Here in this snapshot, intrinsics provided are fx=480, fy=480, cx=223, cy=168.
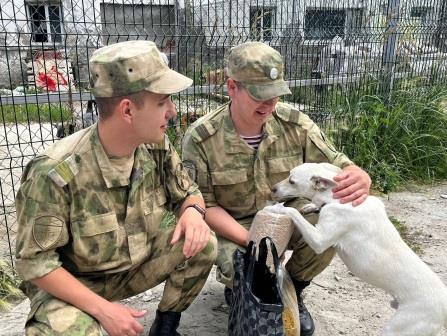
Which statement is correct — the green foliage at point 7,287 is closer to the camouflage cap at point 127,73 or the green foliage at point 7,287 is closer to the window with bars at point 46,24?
the window with bars at point 46,24

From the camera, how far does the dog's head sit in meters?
2.50

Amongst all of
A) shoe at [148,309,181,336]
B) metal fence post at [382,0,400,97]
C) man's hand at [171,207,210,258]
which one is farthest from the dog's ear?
metal fence post at [382,0,400,97]

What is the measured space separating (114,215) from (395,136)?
13.7 ft

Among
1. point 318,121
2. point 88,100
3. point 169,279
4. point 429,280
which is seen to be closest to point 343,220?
point 429,280

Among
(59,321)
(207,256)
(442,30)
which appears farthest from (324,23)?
(59,321)

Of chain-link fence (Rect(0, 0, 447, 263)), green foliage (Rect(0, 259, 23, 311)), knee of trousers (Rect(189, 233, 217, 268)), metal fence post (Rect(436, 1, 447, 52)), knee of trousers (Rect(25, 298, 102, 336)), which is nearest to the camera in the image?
knee of trousers (Rect(25, 298, 102, 336))

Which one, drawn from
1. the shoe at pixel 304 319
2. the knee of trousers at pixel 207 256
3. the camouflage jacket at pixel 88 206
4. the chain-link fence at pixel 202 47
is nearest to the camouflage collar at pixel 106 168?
the camouflage jacket at pixel 88 206

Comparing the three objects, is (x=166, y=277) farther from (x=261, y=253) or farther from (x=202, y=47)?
(x=202, y=47)

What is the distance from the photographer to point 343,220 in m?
2.45

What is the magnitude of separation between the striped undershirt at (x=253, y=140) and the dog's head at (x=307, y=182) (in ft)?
0.89

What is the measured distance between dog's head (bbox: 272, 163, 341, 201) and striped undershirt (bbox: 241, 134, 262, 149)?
0.89ft

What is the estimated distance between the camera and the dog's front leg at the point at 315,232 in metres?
2.43

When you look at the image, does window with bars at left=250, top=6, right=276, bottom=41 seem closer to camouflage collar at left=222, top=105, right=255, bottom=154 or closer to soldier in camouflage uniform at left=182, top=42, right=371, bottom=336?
soldier in camouflage uniform at left=182, top=42, right=371, bottom=336

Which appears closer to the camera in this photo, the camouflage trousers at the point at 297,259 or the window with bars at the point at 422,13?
the camouflage trousers at the point at 297,259
